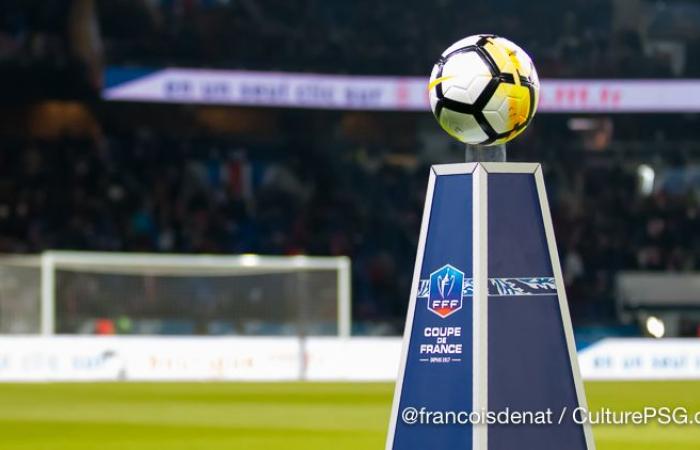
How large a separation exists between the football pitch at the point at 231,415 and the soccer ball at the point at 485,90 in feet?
11.9

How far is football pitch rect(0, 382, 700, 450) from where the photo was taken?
9.16 meters

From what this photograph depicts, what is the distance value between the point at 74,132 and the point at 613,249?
9559mm

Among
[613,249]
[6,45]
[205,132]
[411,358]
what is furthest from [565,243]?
[411,358]

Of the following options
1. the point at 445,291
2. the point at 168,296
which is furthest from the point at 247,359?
the point at 445,291

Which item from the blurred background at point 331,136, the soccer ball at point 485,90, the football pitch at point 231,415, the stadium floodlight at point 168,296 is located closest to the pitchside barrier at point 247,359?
the stadium floodlight at point 168,296

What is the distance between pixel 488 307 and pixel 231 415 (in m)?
6.50

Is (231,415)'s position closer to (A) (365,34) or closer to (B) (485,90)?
(B) (485,90)

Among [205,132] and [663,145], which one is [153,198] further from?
[663,145]

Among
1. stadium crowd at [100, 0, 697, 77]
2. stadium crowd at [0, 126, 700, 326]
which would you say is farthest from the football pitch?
stadium crowd at [100, 0, 697, 77]

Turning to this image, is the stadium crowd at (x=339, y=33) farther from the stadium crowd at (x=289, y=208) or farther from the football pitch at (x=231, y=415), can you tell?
the football pitch at (x=231, y=415)

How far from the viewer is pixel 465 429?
5180 mm

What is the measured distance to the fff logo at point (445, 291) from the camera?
537 centimetres

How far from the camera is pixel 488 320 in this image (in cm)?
529

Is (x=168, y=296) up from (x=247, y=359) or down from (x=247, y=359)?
up
